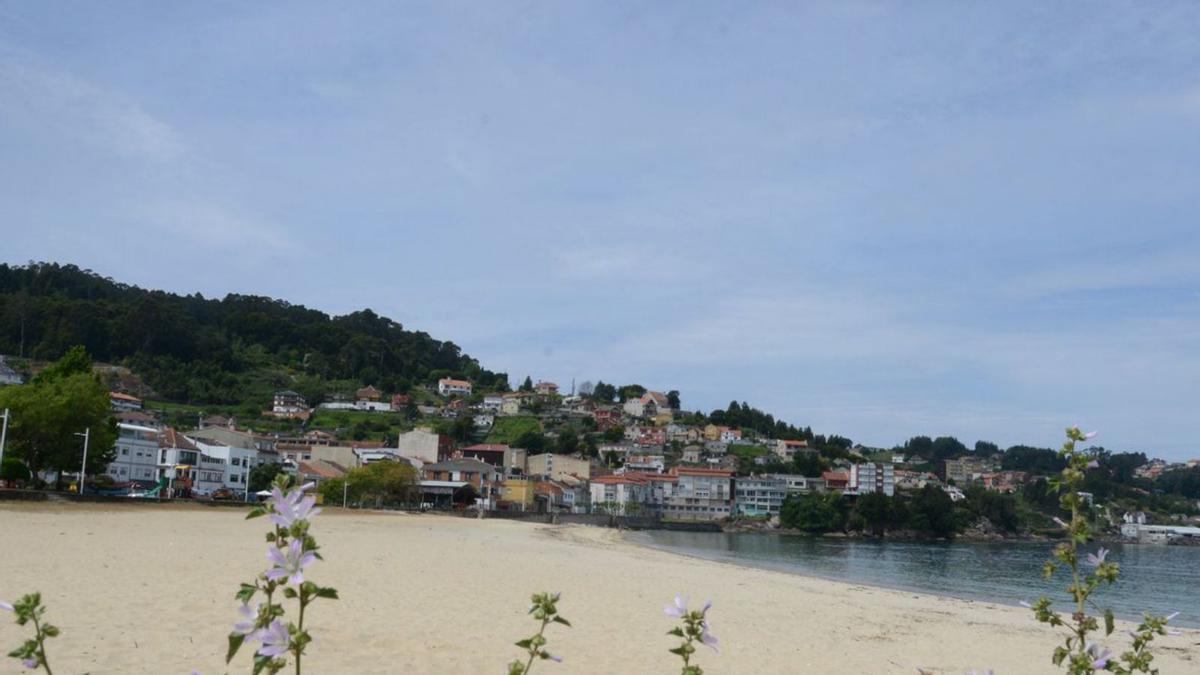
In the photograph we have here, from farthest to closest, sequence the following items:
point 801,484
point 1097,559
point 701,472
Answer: point 801,484
point 701,472
point 1097,559

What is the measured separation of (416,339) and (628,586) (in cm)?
17378

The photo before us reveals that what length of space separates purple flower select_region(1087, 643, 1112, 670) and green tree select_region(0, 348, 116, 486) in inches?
1634

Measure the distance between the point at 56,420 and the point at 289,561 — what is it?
4134cm

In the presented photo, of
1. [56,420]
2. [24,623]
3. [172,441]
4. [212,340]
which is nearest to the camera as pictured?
[24,623]

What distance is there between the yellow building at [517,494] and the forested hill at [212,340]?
51136mm

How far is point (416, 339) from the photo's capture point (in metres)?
188

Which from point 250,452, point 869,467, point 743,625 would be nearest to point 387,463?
point 250,452

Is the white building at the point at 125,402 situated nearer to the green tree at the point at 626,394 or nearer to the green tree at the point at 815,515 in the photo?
the green tree at the point at 815,515

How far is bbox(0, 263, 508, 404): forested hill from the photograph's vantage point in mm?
120375

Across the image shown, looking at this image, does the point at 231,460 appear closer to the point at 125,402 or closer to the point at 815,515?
the point at 125,402

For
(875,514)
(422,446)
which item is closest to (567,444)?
(422,446)

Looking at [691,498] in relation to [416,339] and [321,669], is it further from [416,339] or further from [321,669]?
[321,669]

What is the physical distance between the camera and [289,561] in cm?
165

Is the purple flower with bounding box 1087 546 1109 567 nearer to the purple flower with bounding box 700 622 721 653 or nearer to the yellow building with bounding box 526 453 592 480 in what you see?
the purple flower with bounding box 700 622 721 653
